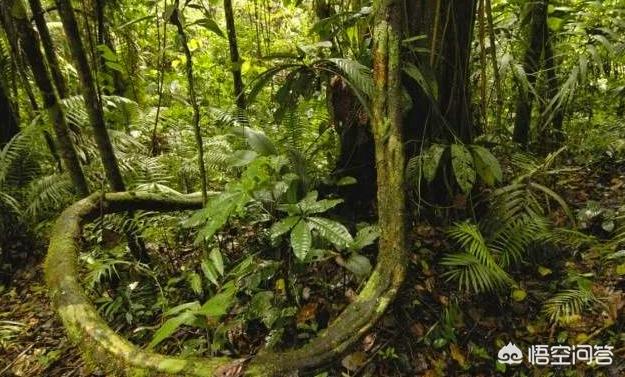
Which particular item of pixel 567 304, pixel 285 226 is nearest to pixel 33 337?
pixel 285 226

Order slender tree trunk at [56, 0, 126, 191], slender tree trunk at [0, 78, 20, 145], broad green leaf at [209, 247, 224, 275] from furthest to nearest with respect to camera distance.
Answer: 1. slender tree trunk at [0, 78, 20, 145]
2. slender tree trunk at [56, 0, 126, 191]
3. broad green leaf at [209, 247, 224, 275]

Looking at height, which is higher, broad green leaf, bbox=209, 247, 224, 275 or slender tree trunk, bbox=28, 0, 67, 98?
slender tree trunk, bbox=28, 0, 67, 98

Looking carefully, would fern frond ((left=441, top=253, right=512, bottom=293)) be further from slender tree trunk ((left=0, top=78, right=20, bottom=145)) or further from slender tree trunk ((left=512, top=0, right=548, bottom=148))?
slender tree trunk ((left=0, top=78, right=20, bottom=145))

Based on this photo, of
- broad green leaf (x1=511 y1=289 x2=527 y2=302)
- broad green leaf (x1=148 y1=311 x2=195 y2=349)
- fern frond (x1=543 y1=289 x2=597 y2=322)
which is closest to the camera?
broad green leaf (x1=148 y1=311 x2=195 y2=349)

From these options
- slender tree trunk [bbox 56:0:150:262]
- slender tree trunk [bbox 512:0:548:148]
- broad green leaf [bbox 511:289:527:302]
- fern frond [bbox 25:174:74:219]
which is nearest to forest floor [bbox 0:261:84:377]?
fern frond [bbox 25:174:74:219]

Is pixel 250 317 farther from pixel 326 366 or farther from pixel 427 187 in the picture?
pixel 427 187

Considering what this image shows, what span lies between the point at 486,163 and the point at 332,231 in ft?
3.07

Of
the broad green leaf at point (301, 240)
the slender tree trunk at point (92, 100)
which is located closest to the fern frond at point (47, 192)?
the slender tree trunk at point (92, 100)

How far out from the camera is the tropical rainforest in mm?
1984

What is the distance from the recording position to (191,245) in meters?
3.19

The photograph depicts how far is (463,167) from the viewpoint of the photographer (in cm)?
231

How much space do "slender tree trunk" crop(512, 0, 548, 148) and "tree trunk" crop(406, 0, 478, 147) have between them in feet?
2.64

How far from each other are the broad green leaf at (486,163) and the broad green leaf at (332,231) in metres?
0.88

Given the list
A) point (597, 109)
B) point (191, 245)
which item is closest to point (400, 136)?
point (191, 245)
